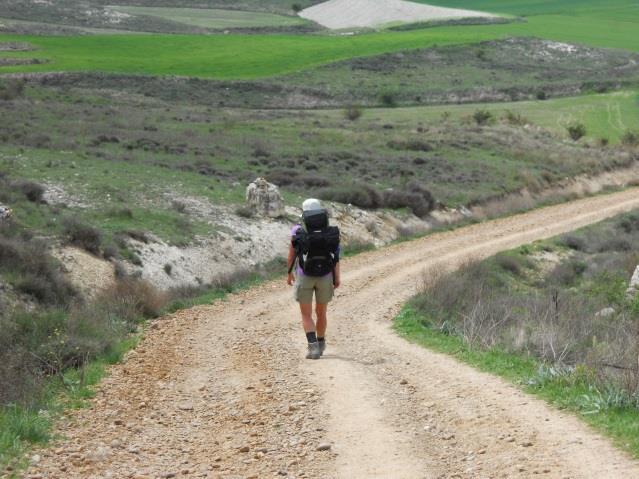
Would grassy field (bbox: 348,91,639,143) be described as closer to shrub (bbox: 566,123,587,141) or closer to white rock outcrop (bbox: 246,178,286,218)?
shrub (bbox: 566,123,587,141)

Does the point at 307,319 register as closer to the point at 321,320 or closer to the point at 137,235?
the point at 321,320

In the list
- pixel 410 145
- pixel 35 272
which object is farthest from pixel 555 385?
pixel 410 145

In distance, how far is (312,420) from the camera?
10.2m

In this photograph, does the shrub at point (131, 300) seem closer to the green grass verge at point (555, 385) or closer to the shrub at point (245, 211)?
the green grass verge at point (555, 385)

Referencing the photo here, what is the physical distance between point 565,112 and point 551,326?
6726 centimetres

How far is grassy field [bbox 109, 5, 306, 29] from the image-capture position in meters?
137

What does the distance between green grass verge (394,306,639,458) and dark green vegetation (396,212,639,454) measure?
1 centimetres

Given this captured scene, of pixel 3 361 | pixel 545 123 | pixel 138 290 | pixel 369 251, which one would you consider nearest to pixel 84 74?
pixel 545 123

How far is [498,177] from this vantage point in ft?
149

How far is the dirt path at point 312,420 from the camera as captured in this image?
8562 millimetres

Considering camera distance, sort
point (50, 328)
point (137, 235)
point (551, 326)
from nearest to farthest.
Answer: point (551, 326) < point (50, 328) < point (137, 235)

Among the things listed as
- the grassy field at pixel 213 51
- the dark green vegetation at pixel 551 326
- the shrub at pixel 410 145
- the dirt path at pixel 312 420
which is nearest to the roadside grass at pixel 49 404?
the dirt path at pixel 312 420

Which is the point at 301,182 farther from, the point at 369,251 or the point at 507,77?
the point at 507,77

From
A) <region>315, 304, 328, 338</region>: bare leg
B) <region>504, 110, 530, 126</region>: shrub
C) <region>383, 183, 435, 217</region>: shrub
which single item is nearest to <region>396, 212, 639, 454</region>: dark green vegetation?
<region>315, 304, 328, 338</region>: bare leg
